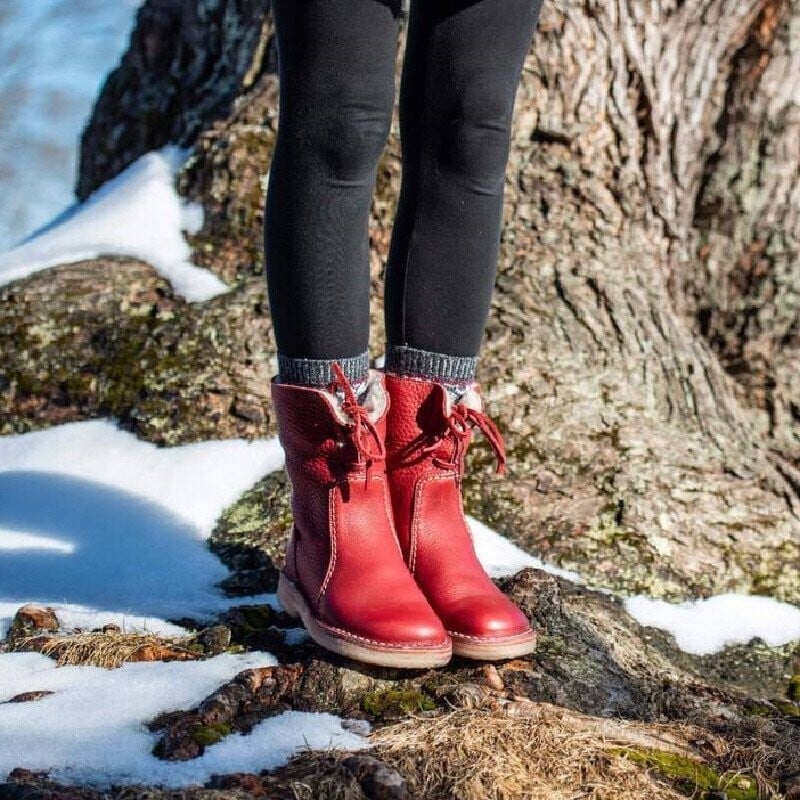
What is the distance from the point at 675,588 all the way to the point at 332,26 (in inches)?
58.6

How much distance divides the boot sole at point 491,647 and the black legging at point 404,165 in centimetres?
51

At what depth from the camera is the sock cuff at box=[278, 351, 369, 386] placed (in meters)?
1.70

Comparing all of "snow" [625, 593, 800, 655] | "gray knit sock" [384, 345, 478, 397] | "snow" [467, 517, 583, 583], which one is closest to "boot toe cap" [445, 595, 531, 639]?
"gray knit sock" [384, 345, 478, 397]

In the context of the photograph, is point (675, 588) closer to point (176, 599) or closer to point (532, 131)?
point (176, 599)

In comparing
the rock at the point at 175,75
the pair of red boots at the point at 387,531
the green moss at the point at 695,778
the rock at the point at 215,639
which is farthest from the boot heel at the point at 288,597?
the rock at the point at 175,75

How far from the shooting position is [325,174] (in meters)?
1.63

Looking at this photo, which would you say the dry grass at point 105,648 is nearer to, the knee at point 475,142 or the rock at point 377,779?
the rock at point 377,779

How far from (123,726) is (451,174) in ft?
3.44

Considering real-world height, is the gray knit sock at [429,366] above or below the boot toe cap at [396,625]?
above

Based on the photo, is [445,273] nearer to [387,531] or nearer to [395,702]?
[387,531]

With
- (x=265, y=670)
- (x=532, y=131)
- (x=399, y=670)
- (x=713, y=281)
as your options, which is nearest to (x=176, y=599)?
(x=265, y=670)

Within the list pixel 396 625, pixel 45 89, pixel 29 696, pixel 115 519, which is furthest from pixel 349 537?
pixel 45 89

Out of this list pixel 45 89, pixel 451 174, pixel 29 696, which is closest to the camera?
pixel 29 696

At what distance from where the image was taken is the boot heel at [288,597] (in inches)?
71.1
